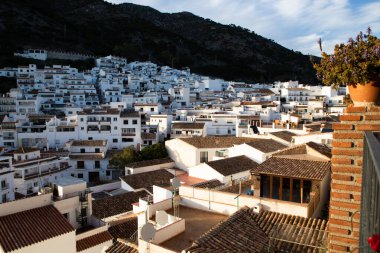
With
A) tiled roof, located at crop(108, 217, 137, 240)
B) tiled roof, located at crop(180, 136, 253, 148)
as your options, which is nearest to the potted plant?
tiled roof, located at crop(108, 217, 137, 240)

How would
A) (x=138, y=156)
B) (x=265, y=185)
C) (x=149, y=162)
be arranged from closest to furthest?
(x=265, y=185)
(x=149, y=162)
(x=138, y=156)

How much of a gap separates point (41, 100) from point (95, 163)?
77.5ft

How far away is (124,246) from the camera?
9.07 meters

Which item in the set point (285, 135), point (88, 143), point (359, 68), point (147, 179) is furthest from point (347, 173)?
point (88, 143)

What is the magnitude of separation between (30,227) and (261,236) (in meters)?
9.77

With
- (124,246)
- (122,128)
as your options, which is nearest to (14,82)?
(122,128)

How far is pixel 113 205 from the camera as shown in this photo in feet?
69.2

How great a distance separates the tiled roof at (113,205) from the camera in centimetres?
2003

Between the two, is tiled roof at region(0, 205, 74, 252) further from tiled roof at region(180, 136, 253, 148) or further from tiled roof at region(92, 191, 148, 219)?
tiled roof at region(180, 136, 253, 148)

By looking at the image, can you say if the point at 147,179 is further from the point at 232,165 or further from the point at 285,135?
the point at 285,135

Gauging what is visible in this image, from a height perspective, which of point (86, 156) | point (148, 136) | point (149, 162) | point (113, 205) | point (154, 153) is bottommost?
point (113, 205)

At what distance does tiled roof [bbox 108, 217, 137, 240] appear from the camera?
15883 millimetres

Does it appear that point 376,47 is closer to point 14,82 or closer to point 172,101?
point 172,101

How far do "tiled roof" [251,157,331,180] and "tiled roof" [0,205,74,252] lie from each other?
8.42 meters
